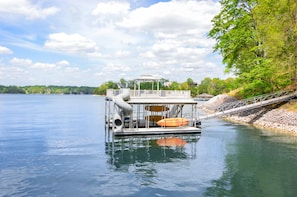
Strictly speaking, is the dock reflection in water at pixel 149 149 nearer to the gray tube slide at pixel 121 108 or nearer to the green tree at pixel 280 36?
the gray tube slide at pixel 121 108

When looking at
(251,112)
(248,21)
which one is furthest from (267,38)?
(251,112)

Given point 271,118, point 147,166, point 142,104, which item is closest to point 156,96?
point 142,104

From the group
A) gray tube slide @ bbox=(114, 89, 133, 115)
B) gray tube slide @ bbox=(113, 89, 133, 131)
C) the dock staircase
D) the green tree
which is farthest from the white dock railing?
the green tree

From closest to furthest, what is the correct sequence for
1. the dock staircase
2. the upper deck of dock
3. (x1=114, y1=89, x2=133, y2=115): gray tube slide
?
(x1=114, y1=89, x2=133, y2=115): gray tube slide < the upper deck of dock < the dock staircase

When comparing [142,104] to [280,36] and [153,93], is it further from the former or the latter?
[280,36]

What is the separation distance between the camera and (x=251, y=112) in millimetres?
38938

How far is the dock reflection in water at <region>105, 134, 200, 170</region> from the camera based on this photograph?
747 inches

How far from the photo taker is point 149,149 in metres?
22.2

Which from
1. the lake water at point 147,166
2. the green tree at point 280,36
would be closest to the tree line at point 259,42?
the green tree at point 280,36

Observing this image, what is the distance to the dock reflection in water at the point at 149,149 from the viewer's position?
18969mm

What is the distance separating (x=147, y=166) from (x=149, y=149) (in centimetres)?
477

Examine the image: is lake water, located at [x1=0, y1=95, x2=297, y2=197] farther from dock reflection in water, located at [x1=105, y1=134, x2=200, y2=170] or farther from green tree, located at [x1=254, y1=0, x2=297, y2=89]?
green tree, located at [x1=254, y1=0, x2=297, y2=89]

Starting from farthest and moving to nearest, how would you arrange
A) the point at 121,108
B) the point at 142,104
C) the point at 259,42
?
the point at 259,42
the point at 142,104
the point at 121,108

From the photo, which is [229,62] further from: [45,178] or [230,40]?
[45,178]
